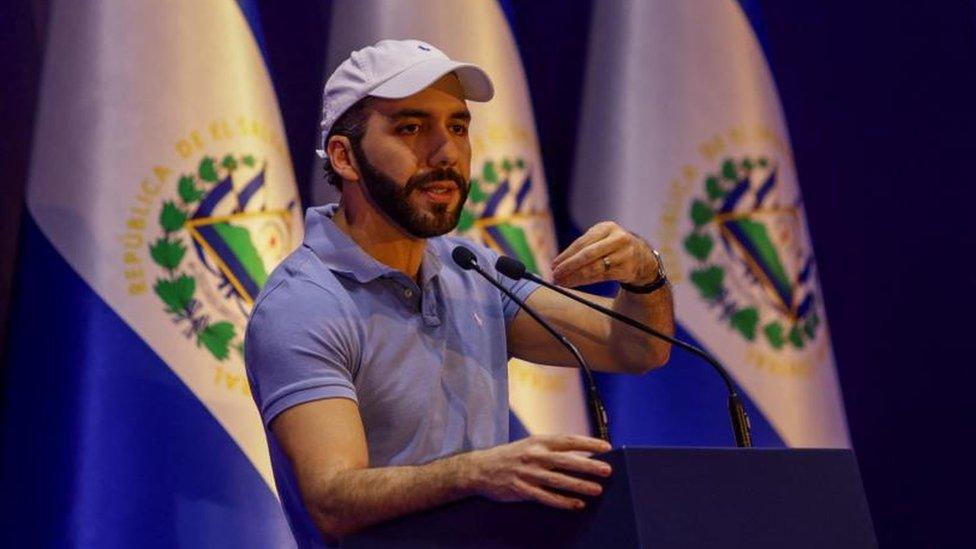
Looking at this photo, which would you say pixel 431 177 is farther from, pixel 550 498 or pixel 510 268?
pixel 550 498

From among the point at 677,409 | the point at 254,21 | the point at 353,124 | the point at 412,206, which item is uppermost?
the point at 254,21

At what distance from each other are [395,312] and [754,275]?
117cm

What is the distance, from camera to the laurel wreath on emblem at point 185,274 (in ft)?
8.30

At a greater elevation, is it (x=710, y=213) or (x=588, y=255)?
(x=588, y=255)

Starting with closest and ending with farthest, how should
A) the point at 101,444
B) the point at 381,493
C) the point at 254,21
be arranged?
the point at 381,493
the point at 101,444
the point at 254,21

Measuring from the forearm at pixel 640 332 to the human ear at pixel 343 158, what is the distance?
1.58 ft

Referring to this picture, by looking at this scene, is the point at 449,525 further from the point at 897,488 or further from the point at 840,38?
the point at 840,38

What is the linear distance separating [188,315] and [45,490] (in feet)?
1.31

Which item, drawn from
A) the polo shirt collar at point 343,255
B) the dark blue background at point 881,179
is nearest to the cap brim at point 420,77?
the polo shirt collar at point 343,255

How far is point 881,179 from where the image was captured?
3.23 meters

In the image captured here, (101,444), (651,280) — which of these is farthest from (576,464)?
(101,444)

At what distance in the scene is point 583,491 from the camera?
1.49 meters

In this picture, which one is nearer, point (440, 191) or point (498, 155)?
point (440, 191)

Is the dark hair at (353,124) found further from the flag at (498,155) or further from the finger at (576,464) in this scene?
the finger at (576,464)
